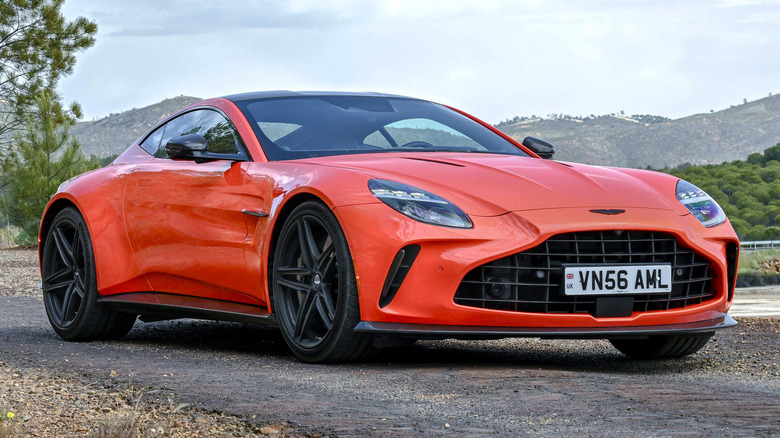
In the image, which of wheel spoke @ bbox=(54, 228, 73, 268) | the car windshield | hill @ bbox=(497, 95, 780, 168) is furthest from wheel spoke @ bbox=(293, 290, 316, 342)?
hill @ bbox=(497, 95, 780, 168)

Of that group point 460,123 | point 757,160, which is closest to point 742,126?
point 757,160

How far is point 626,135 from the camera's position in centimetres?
12438

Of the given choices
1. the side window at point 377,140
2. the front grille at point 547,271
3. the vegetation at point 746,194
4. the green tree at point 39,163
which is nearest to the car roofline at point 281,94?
the side window at point 377,140

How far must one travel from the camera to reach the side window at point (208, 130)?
A: 5832 mm

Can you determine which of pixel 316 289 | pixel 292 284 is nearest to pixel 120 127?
pixel 292 284

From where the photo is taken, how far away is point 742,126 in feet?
425

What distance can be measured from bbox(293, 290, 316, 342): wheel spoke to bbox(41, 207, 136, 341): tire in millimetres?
1997

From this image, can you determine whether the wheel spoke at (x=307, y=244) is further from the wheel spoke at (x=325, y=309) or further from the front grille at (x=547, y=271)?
the front grille at (x=547, y=271)

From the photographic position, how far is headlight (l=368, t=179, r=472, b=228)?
4.55 m

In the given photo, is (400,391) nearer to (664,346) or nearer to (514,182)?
(514,182)

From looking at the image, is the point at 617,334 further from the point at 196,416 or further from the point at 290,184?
the point at 196,416

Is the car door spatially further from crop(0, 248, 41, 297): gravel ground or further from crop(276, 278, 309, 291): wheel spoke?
crop(0, 248, 41, 297): gravel ground

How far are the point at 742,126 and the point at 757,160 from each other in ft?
114

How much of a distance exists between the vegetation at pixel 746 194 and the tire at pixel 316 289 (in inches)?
2432
